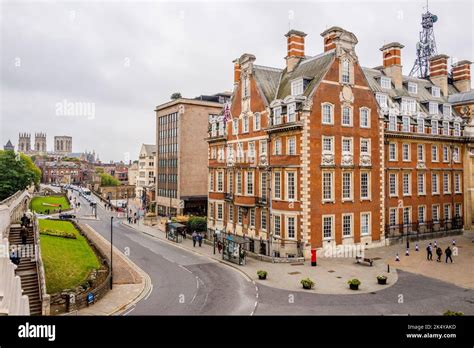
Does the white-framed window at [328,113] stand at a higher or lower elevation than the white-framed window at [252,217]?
higher

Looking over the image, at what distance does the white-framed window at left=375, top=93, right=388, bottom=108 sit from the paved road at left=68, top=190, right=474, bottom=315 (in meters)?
21.9

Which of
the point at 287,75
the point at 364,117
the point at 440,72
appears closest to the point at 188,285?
the point at 364,117

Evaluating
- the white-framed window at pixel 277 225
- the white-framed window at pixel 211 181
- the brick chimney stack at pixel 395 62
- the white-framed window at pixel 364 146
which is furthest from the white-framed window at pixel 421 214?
the white-framed window at pixel 211 181

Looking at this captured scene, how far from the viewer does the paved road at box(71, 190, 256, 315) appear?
22.7 m

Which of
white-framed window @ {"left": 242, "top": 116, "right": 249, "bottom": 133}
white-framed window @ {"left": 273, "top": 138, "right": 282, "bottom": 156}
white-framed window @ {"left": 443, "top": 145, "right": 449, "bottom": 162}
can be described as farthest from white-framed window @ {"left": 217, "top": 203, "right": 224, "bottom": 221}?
white-framed window @ {"left": 443, "top": 145, "right": 449, "bottom": 162}

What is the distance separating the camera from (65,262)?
31078 mm

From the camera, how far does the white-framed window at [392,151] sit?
43.5 meters

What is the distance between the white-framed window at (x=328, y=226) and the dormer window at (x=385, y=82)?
835 inches

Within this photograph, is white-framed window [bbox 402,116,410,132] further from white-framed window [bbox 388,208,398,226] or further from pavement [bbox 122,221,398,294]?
pavement [bbox 122,221,398,294]

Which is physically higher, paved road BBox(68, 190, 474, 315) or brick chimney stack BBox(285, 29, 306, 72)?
brick chimney stack BBox(285, 29, 306, 72)

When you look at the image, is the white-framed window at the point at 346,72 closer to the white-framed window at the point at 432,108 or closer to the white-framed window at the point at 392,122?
the white-framed window at the point at 392,122

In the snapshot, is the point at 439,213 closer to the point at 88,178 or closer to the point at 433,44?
the point at 433,44

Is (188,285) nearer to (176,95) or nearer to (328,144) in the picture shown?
(328,144)
